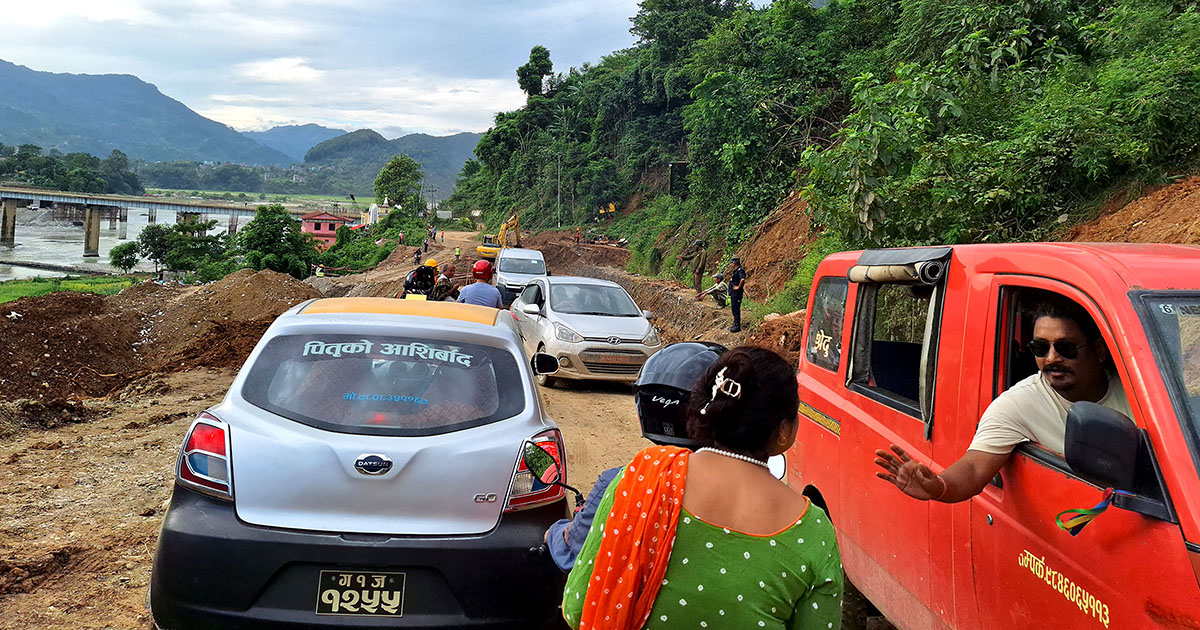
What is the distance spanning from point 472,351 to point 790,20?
76.1 ft

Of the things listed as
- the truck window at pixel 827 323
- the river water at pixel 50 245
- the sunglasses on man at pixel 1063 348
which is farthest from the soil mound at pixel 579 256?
the river water at pixel 50 245

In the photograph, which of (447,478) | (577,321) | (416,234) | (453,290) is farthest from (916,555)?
(416,234)

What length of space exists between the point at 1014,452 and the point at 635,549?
5.55 ft

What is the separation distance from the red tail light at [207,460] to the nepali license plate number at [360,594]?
21.3 inches

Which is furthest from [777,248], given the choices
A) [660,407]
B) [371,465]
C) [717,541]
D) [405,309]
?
[717,541]

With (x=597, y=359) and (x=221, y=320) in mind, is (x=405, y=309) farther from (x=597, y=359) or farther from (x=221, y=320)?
(x=221, y=320)

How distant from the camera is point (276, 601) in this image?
10.9ft

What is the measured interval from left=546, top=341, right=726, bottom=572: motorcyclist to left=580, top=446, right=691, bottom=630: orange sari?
301mm

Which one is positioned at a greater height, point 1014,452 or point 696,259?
point 1014,452

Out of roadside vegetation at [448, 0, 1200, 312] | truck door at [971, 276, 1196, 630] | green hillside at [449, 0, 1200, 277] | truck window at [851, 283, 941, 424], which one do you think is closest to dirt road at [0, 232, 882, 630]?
truck window at [851, 283, 941, 424]

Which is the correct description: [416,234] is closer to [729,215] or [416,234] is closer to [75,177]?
[729,215]

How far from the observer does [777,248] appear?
19.9m

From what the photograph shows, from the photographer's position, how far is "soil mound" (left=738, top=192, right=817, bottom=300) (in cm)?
1841

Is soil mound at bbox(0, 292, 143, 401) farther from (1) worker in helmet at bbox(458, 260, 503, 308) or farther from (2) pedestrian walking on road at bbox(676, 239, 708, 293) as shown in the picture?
(2) pedestrian walking on road at bbox(676, 239, 708, 293)
